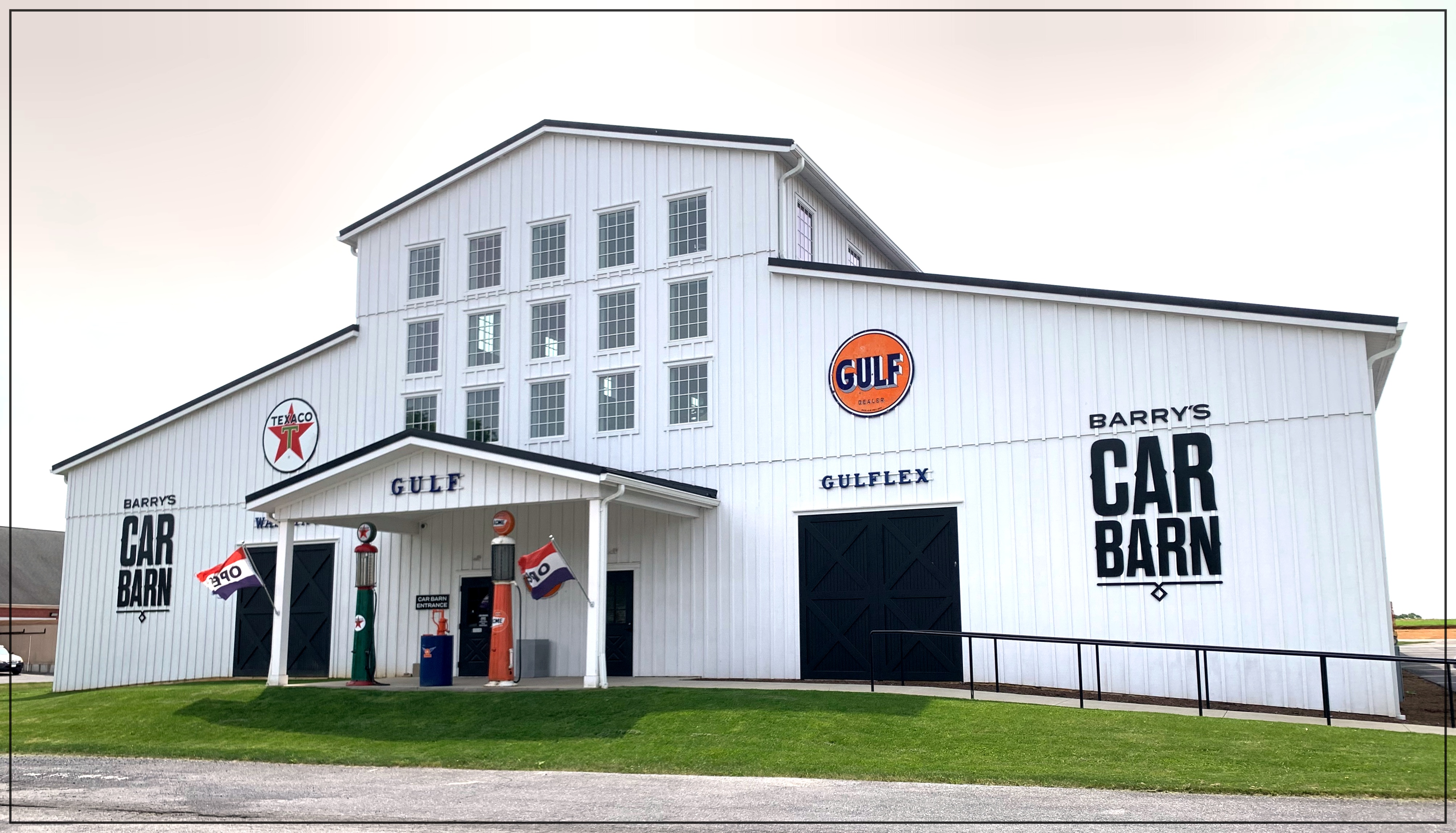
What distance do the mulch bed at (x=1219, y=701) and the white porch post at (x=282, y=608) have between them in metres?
7.47

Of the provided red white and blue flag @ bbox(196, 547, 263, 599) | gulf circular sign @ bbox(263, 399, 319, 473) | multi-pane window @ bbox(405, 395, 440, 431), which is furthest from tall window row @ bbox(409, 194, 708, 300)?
red white and blue flag @ bbox(196, 547, 263, 599)

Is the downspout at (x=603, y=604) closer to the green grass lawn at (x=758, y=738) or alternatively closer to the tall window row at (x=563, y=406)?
the green grass lawn at (x=758, y=738)

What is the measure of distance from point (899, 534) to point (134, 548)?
59.3 feet

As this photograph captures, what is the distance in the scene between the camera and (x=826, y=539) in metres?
21.1

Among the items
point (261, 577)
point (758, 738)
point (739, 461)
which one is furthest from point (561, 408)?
point (758, 738)

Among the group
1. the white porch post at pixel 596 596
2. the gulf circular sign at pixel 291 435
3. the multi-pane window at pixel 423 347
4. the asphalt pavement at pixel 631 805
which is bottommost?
the asphalt pavement at pixel 631 805

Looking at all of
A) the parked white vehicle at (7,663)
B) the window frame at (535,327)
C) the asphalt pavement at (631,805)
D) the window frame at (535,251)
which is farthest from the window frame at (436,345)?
the parked white vehicle at (7,663)

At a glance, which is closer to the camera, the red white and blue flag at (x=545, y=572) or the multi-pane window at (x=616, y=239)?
the red white and blue flag at (x=545, y=572)

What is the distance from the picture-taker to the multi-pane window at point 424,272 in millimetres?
26188

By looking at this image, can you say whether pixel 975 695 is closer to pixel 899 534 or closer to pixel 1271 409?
pixel 899 534

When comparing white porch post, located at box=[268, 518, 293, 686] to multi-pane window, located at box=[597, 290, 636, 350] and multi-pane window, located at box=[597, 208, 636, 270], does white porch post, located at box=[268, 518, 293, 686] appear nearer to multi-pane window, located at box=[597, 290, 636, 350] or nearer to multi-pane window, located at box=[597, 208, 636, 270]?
multi-pane window, located at box=[597, 290, 636, 350]

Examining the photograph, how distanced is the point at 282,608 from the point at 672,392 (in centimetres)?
795

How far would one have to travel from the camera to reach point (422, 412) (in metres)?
25.7

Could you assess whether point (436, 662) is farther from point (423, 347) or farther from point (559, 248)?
point (559, 248)
